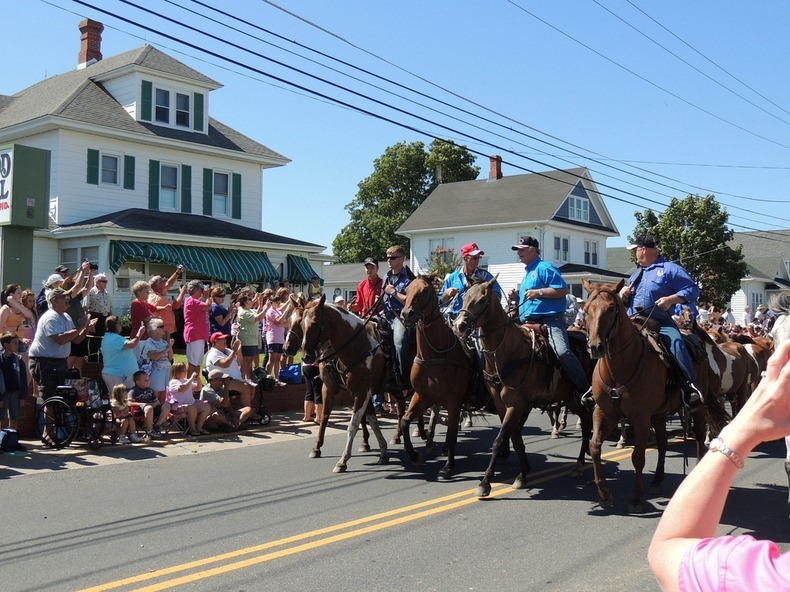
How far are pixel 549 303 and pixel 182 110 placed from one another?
2572 centimetres

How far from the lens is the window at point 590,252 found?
48875mm

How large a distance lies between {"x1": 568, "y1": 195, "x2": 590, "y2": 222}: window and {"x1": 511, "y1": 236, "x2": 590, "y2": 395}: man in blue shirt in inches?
1540

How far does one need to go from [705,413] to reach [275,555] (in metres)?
5.60

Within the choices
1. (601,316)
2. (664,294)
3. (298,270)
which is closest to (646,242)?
(664,294)

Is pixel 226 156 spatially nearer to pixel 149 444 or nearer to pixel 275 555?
pixel 149 444

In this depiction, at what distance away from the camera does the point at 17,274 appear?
14305 millimetres

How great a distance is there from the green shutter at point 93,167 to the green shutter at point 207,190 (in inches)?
183

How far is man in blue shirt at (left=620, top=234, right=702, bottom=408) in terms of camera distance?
8.59 metres

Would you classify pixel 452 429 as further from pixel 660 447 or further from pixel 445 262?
pixel 445 262

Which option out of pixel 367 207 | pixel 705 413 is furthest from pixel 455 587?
pixel 367 207

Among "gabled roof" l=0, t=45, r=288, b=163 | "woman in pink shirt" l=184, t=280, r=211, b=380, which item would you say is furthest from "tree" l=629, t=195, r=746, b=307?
"woman in pink shirt" l=184, t=280, r=211, b=380

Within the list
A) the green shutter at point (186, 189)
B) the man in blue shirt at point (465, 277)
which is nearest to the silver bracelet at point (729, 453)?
the man in blue shirt at point (465, 277)

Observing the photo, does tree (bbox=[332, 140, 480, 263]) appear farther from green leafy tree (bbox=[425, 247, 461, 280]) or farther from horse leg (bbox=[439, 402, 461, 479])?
horse leg (bbox=[439, 402, 461, 479])

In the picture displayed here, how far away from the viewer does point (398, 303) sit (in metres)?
11.2
